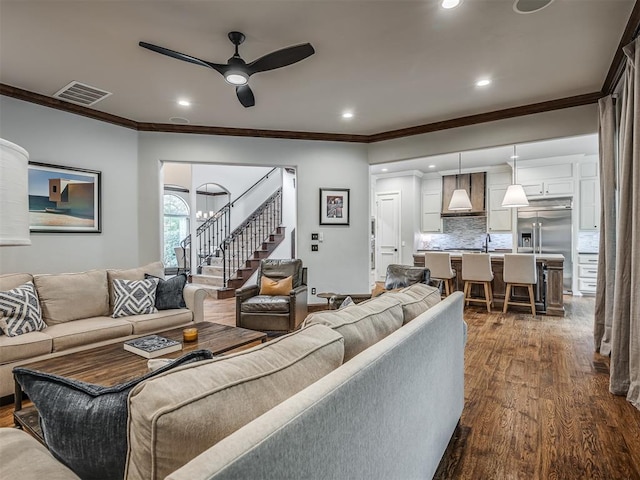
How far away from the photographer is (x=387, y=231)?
27.6ft

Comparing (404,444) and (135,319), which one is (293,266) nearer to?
(135,319)

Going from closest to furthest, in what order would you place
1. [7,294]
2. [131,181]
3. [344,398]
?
[344,398] < [7,294] < [131,181]

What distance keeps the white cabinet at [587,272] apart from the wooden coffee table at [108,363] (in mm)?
6732

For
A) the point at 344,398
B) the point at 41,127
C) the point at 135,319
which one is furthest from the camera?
the point at 41,127

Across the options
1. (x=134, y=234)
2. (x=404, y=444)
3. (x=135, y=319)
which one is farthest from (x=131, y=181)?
(x=404, y=444)

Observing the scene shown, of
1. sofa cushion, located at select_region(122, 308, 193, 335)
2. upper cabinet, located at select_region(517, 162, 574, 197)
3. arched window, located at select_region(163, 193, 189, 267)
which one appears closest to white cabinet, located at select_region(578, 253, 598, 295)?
upper cabinet, located at select_region(517, 162, 574, 197)

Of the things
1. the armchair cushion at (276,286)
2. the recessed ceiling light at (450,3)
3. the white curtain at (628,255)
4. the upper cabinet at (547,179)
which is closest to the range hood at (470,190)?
the upper cabinet at (547,179)

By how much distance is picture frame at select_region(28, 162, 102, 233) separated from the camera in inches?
148

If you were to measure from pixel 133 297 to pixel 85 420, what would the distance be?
9.25 feet

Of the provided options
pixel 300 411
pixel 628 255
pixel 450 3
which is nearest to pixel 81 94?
pixel 450 3

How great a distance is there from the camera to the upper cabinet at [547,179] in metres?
6.65

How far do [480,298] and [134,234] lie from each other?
18.1ft

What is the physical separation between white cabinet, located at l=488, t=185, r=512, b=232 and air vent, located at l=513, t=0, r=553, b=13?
5726 millimetres

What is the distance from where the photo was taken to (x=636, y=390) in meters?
2.32
